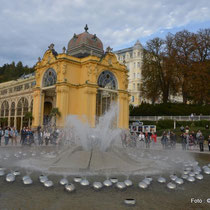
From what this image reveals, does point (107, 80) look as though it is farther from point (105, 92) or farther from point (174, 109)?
point (174, 109)

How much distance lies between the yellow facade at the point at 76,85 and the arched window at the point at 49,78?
16.6 inches

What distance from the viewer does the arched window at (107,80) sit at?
3841cm

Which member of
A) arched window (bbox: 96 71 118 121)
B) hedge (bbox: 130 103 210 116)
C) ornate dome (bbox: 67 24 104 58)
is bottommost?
hedge (bbox: 130 103 210 116)

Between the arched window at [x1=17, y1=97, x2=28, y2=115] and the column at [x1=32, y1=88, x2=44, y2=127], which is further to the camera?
the arched window at [x1=17, y1=97, x2=28, y2=115]

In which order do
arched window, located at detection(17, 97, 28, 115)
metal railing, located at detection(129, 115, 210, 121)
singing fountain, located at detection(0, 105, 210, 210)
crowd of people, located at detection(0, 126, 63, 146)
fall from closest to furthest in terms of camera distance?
1. singing fountain, located at detection(0, 105, 210, 210)
2. crowd of people, located at detection(0, 126, 63, 146)
3. metal railing, located at detection(129, 115, 210, 121)
4. arched window, located at detection(17, 97, 28, 115)

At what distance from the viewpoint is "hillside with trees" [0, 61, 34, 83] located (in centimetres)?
8959

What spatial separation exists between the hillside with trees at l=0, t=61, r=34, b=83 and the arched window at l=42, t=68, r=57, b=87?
173 feet

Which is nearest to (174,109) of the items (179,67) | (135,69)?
(179,67)

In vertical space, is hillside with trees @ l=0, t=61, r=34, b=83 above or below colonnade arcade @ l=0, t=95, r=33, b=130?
above

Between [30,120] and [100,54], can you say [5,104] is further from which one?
[100,54]

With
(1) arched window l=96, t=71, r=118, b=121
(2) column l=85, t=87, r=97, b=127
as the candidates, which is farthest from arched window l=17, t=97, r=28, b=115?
(1) arched window l=96, t=71, r=118, b=121

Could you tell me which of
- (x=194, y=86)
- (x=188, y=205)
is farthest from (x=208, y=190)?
(x=194, y=86)

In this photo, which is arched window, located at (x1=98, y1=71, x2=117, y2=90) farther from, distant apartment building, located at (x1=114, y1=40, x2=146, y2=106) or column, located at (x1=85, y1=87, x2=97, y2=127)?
distant apartment building, located at (x1=114, y1=40, x2=146, y2=106)

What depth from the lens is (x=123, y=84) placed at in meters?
41.2
